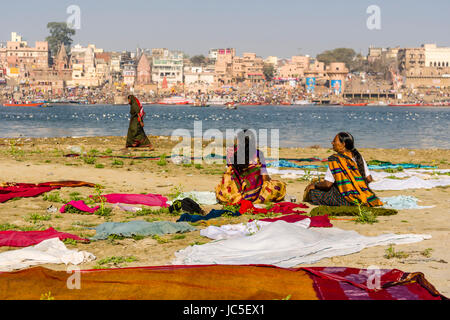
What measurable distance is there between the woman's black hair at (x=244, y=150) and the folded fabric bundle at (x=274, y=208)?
0.49m

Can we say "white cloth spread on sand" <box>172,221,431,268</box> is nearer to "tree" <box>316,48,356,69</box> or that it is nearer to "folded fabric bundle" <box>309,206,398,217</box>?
"folded fabric bundle" <box>309,206,398,217</box>

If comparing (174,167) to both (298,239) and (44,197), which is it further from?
(298,239)

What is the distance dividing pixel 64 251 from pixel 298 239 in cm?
195

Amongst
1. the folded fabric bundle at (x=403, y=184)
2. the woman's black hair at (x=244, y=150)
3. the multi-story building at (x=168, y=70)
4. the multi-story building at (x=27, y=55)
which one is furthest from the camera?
the multi-story building at (x=27, y=55)

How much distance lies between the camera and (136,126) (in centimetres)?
1491

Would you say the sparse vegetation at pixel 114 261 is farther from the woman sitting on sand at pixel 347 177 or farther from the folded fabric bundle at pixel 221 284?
the woman sitting on sand at pixel 347 177

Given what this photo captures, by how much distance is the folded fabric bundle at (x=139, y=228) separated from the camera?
5.94 meters

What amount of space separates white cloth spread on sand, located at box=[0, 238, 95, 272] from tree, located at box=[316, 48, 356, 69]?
551ft

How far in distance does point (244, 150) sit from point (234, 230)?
75.2 inches

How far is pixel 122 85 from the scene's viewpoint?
138000mm

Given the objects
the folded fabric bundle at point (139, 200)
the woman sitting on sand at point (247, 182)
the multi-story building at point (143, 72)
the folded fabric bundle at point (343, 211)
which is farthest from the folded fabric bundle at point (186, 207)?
the multi-story building at point (143, 72)

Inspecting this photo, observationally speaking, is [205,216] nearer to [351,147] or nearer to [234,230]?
[234,230]

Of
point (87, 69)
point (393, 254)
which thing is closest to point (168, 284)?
point (393, 254)
